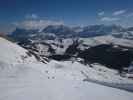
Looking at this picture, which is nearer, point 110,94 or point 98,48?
point 110,94

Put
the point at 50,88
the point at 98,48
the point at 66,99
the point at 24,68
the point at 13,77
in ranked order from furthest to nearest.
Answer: the point at 98,48, the point at 24,68, the point at 13,77, the point at 50,88, the point at 66,99

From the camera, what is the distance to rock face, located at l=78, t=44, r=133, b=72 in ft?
315

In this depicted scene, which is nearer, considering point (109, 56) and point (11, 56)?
point (11, 56)

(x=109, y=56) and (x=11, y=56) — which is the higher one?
(x=11, y=56)

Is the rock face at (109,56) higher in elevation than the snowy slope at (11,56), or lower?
lower

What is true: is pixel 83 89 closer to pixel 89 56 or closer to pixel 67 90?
pixel 67 90

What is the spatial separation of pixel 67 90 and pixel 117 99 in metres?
1.70

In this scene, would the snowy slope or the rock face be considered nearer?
the snowy slope

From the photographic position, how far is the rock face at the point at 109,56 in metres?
96.1

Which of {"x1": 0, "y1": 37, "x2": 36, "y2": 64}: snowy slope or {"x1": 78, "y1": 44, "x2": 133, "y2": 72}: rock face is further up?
{"x1": 0, "y1": 37, "x2": 36, "y2": 64}: snowy slope

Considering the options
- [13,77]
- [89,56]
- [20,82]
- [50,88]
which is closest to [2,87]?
[20,82]

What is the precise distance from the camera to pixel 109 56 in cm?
11050

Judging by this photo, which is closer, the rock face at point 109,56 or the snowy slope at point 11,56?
the snowy slope at point 11,56

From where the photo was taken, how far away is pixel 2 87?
5520mm
